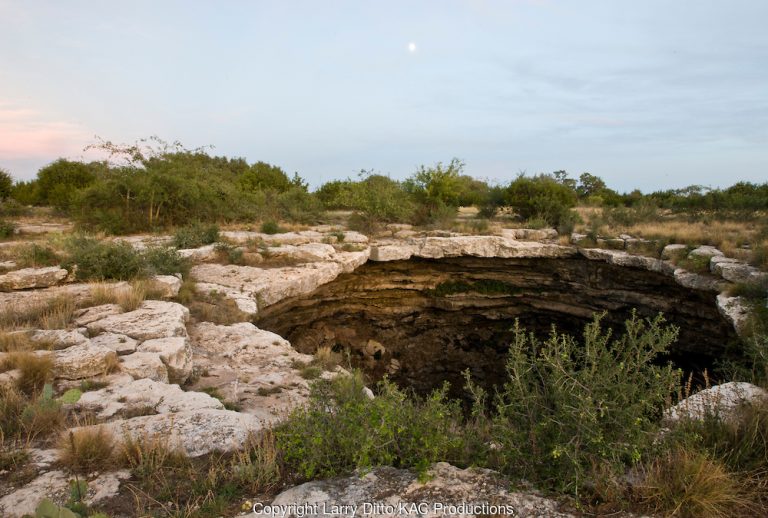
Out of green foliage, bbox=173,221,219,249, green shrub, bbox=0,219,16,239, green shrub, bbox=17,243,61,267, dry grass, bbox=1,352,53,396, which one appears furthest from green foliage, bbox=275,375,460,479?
green shrub, bbox=0,219,16,239

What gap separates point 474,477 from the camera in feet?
8.29

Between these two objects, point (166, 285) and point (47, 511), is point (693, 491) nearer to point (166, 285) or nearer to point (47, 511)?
point (47, 511)

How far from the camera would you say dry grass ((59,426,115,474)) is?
257 centimetres

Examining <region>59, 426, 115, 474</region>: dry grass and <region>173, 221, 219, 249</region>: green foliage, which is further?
<region>173, 221, 219, 249</region>: green foliage

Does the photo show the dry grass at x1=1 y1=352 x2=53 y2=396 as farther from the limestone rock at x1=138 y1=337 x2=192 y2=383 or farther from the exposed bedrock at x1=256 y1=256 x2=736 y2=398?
the exposed bedrock at x1=256 y1=256 x2=736 y2=398

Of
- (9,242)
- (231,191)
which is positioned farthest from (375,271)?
(9,242)

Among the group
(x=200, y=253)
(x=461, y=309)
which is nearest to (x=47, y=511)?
(x=200, y=253)

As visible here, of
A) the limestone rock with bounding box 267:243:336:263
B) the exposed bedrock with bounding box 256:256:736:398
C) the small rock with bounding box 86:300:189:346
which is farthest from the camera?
the exposed bedrock with bounding box 256:256:736:398

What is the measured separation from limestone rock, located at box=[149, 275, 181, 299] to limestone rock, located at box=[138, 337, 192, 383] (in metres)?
1.75

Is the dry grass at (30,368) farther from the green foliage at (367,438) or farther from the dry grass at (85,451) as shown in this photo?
the green foliage at (367,438)

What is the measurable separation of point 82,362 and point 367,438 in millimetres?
2969

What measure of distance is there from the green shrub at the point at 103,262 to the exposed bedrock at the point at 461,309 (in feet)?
12.7

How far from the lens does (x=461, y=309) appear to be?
13.1 meters

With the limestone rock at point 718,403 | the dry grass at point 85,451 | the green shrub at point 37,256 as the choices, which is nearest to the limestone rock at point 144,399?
the dry grass at point 85,451
